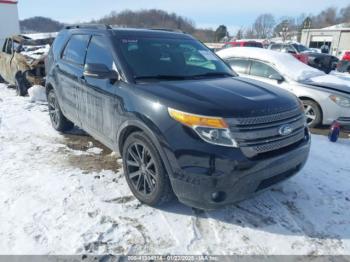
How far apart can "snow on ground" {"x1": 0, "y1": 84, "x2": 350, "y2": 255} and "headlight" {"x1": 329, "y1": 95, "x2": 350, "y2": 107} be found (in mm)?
2079

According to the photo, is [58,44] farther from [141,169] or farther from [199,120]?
[199,120]

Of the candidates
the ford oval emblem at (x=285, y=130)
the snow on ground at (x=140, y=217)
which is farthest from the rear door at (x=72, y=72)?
the ford oval emblem at (x=285, y=130)

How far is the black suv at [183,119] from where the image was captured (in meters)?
2.65

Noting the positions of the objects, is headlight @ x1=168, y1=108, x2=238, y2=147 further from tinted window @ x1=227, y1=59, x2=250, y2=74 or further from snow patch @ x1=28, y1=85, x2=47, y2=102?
snow patch @ x1=28, y1=85, x2=47, y2=102

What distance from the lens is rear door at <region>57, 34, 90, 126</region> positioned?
14.0 feet

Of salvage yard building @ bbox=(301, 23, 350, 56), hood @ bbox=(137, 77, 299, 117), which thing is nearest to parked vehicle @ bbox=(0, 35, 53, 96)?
hood @ bbox=(137, 77, 299, 117)

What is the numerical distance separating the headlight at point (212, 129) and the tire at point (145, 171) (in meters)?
0.52

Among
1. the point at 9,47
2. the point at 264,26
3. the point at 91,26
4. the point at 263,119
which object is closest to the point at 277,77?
the point at 91,26

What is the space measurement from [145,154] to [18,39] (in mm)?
8493

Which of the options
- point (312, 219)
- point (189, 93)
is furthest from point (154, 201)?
point (312, 219)

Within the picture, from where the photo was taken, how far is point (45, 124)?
6180 mm

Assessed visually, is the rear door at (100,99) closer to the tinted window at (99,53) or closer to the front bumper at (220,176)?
the tinted window at (99,53)

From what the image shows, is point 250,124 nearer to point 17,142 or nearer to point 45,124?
point 17,142

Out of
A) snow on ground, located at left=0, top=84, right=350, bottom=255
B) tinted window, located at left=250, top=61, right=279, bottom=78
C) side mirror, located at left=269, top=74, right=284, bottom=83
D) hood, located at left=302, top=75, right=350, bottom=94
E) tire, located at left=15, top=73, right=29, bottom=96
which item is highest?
tinted window, located at left=250, top=61, right=279, bottom=78
